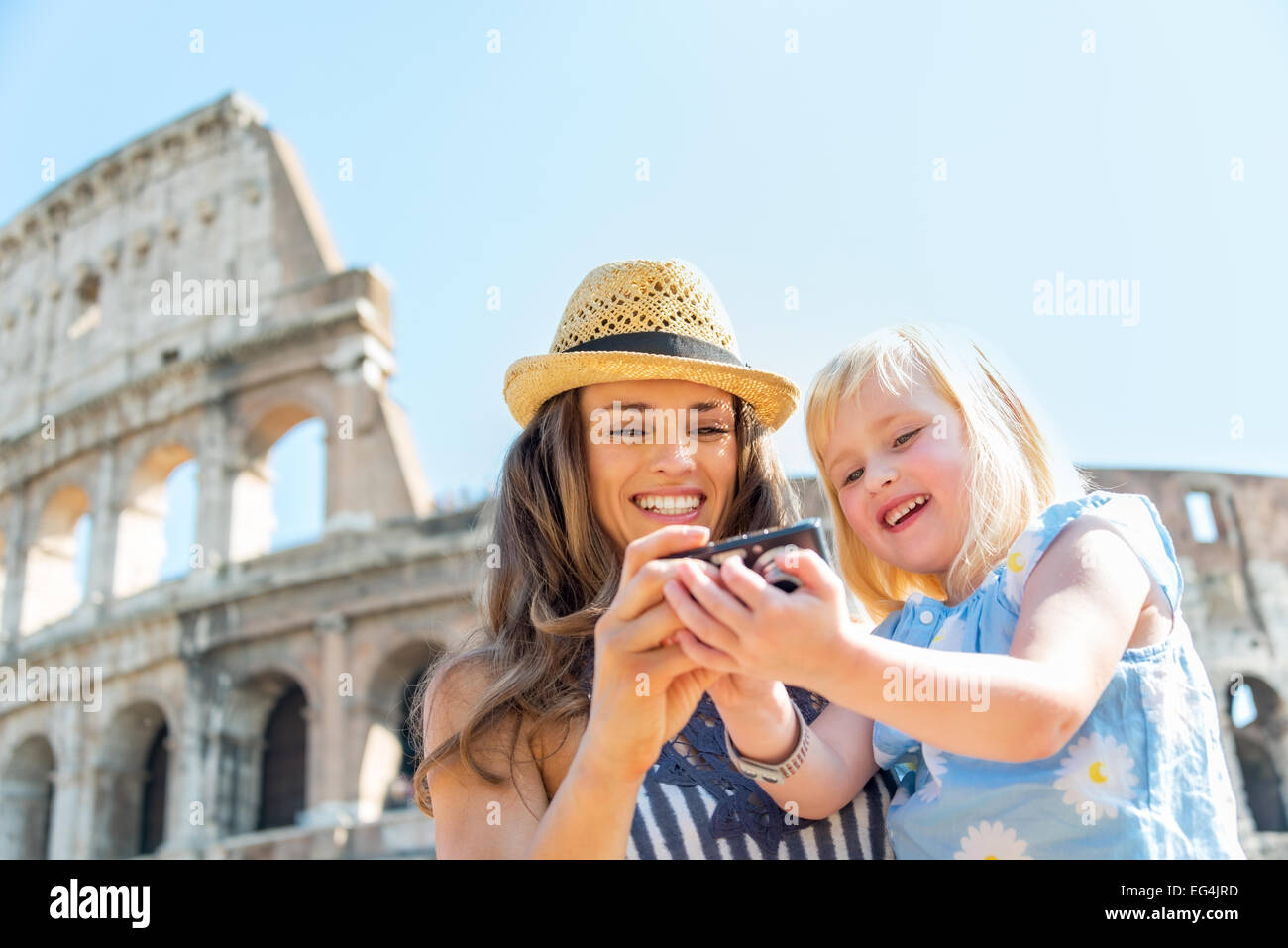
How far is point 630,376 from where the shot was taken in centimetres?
237

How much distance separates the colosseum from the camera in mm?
15352

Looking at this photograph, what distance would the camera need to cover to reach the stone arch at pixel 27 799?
19.0m

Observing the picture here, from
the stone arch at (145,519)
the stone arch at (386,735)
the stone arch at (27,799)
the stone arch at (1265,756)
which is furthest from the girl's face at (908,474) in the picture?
the stone arch at (27,799)

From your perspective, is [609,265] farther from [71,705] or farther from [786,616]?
[71,705]

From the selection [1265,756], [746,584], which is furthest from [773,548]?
[1265,756]

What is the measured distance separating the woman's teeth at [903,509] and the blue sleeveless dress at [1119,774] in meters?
0.30

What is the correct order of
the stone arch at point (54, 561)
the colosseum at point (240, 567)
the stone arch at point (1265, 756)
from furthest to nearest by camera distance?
the stone arch at point (54, 561) → the stone arch at point (1265, 756) → the colosseum at point (240, 567)

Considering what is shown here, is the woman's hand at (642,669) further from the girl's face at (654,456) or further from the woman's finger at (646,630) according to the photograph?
the girl's face at (654,456)

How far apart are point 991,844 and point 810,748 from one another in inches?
13.7

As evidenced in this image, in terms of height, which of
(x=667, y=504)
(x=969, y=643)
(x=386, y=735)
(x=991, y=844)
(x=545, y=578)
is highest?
(x=386, y=735)

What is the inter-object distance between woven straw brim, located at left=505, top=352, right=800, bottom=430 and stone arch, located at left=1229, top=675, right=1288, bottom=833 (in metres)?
17.0

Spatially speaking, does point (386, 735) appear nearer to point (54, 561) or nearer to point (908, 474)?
point (54, 561)

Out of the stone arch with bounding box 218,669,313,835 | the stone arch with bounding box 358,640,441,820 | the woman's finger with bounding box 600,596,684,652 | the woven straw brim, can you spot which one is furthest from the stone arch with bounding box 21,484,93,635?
the woman's finger with bounding box 600,596,684,652

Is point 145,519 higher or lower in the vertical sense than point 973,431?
higher
